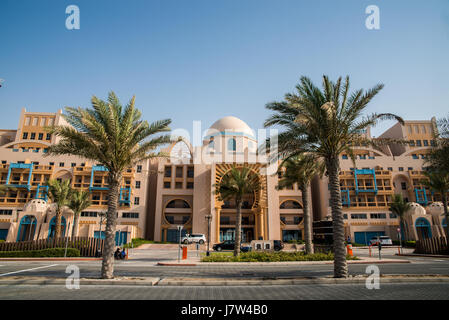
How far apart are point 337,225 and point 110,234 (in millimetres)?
10406

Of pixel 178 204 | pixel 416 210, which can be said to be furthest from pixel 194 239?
pixel 416 210

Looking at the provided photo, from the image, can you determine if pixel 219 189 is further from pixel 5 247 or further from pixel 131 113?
pixel 5 247

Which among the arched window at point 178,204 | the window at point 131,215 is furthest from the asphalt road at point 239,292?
the arched window at point 178,204

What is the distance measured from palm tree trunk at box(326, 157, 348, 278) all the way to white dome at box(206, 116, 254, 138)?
40.3m

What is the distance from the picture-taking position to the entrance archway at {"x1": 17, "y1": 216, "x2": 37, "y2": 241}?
132 feet

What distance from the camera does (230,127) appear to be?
54625 millimetres

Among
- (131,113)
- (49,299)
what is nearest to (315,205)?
(131,113)

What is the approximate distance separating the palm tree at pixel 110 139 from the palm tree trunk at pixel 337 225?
8.39 metres

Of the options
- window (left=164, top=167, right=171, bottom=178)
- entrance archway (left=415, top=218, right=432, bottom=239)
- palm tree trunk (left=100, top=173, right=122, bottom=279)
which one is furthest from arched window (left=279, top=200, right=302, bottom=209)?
palm tree trunk (left=100, top=173, right=122, bottom=279)

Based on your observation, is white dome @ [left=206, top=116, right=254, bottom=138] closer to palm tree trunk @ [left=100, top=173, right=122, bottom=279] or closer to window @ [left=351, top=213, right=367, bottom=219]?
window @ [left=351, top=213, right=367, bottom=219]

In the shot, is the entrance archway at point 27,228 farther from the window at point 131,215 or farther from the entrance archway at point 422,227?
the entrance archway at point 422,227
